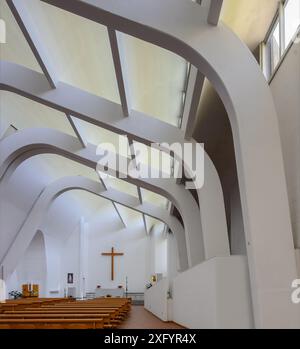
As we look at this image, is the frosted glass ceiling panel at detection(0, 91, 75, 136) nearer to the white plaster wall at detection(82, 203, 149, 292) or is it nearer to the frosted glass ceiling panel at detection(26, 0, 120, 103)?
the frosted glass ceiling panel at detection(26, 0, 120, 103)

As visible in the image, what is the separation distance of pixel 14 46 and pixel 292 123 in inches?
265

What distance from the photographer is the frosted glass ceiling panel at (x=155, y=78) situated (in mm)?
8750

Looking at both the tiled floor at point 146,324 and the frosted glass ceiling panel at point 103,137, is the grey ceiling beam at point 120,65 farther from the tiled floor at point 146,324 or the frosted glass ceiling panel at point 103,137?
the tiled floor at point 146,324

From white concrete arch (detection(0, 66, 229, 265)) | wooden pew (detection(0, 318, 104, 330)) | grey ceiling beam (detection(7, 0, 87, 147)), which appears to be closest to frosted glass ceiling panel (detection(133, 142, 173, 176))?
white concrete arch (detection(0, 66, 229, 265))

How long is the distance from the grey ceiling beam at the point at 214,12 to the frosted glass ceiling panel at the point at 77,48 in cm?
311

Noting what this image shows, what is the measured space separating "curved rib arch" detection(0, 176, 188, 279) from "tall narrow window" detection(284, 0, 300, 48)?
10.2 m

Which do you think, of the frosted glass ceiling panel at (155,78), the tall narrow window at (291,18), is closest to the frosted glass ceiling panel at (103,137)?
the frosted glass ceiling panel at (155,78)

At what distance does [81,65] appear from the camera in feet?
33.3

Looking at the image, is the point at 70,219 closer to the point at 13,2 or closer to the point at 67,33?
the point at 67,33

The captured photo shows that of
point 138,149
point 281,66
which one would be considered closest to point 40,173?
point 138,149

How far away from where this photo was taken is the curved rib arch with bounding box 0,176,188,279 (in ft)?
52.5

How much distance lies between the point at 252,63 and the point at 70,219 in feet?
61.0

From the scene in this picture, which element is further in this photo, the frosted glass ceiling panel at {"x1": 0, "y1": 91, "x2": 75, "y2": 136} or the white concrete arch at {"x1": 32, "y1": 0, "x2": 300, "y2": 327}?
the frosted glass ceiling panel at {"x1": 0, "y1": 91, "x2": 75, "y2": 136}

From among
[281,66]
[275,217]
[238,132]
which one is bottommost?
[275,217]
